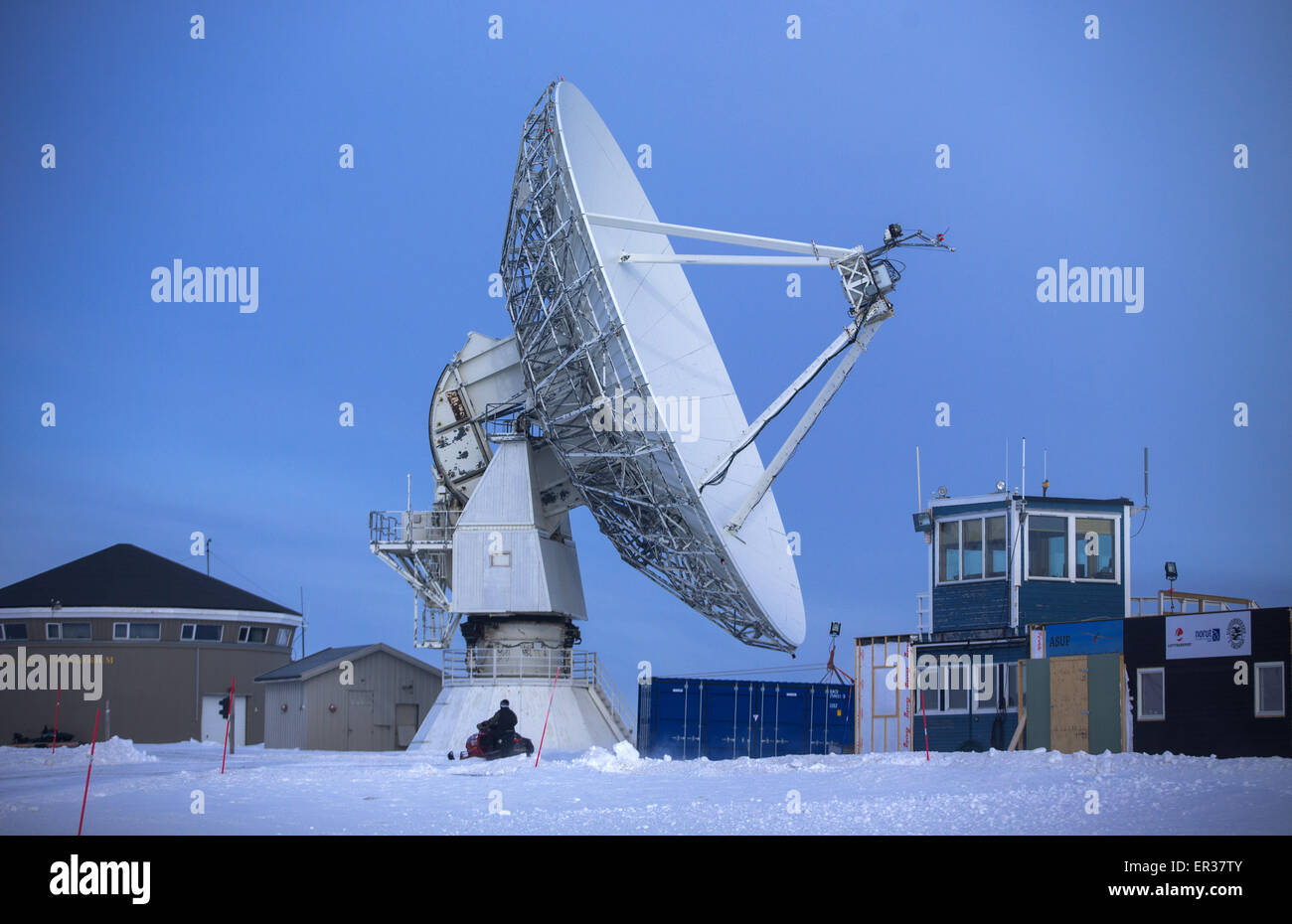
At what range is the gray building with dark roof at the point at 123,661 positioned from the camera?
141 feet

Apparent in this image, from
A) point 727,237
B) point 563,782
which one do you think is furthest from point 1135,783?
point 727,237

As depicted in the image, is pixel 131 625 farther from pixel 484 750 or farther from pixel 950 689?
pixel 950 689

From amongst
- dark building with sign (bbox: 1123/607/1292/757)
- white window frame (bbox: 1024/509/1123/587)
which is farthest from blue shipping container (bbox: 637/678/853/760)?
dark building with sign (bbox: 1123/607/1292/757)

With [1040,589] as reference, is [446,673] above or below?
below

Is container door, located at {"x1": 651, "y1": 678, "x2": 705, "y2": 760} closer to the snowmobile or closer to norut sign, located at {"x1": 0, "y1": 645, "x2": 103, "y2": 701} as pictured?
the snowmobile

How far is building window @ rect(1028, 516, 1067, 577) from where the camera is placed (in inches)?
1172

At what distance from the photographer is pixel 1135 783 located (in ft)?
54.4

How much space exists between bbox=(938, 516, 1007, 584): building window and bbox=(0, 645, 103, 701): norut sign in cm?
2715

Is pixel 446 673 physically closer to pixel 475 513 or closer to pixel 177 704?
pixel 475 513

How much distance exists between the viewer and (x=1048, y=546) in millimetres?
29922

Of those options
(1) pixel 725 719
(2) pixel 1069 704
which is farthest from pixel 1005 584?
(1) pixel 725 719

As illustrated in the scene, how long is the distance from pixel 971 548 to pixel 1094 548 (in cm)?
263

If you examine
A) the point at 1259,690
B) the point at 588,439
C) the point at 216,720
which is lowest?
the point at 216,720
